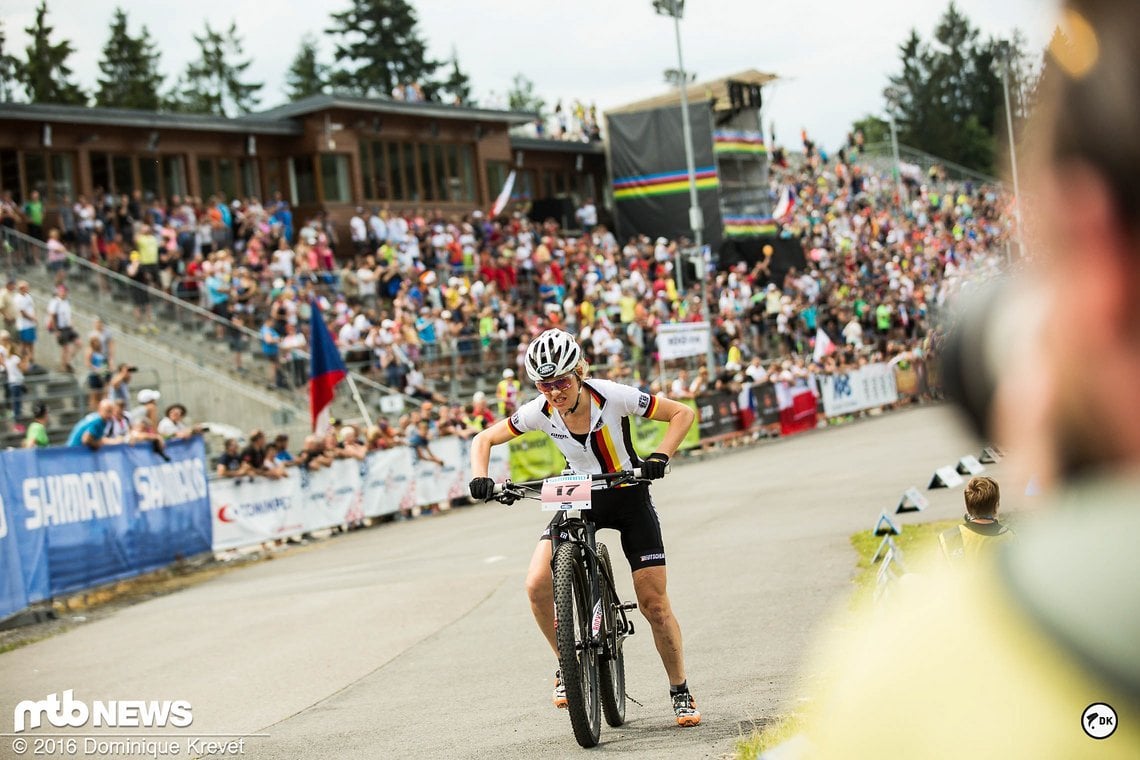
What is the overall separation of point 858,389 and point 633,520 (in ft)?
103

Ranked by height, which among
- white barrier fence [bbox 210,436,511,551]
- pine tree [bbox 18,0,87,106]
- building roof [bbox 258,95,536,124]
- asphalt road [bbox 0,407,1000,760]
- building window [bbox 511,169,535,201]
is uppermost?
pine tree [bbox 18,0,87,106]

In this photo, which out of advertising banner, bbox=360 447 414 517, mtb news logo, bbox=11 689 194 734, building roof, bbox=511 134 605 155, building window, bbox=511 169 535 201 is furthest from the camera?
building window, bbox=511 169 535 201

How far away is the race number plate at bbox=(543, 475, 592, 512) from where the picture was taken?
737cm

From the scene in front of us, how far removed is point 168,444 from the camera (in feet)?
59.8

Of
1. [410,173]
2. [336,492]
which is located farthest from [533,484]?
[410,173]

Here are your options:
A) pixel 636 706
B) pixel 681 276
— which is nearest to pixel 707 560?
pixel 636 706

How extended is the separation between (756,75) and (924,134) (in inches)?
1580

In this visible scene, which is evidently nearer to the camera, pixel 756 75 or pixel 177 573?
pixel 177 573

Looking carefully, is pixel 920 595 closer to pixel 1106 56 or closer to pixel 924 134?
pixel 1106 56

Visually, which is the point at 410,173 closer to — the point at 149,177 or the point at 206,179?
the point at 206,179

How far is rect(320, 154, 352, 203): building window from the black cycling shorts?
3493 centimetres

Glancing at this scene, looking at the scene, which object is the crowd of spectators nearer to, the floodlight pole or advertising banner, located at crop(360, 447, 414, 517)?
advertising banner, located at crop(360, 447, 414, 517)

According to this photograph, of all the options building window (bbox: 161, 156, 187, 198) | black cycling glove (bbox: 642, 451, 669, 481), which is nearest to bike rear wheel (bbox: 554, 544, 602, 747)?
black cycling glove (bbox: 642, 451, 669, 481)

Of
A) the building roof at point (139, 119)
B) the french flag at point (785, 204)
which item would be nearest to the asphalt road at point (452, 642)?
the building roof at point (139, 119)
